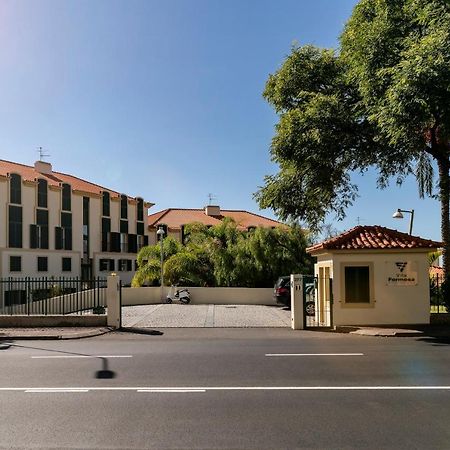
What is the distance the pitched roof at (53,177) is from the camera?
5041cm

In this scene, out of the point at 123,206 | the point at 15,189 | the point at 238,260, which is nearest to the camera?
the point at 238,260

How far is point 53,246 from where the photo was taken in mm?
52250

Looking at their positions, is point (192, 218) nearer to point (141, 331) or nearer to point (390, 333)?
point (141, 331)

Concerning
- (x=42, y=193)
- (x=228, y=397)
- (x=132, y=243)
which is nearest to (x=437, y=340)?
(x=228, y=397)

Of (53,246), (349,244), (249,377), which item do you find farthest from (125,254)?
(249,377)

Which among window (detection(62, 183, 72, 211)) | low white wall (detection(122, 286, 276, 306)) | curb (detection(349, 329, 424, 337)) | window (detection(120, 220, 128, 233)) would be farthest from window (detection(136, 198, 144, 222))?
curb (detection(349, 329, 424, 337))

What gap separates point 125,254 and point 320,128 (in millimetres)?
46859

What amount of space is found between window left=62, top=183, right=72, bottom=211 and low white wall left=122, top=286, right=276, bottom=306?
27.4 meters

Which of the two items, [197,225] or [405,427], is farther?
[197,225]

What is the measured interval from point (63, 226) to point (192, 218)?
60.8ft

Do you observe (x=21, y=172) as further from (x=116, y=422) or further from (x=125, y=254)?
(x=116, y=422)

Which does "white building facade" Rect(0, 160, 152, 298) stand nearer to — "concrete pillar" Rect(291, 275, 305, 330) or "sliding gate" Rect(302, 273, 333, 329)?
"sliding gate" Rect(302, 273, 333, 329)

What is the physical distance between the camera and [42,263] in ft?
167

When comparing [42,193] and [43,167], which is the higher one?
[43,167]
